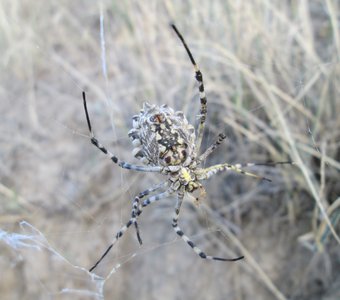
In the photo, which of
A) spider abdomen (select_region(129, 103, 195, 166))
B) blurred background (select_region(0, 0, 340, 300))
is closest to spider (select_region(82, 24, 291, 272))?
spider abdomen (select_region(129, 103, 195, 166))

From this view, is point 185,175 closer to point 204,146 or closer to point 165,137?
point 165,137

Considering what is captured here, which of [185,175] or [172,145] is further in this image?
[185,175]

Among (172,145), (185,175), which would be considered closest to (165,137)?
(172,145)

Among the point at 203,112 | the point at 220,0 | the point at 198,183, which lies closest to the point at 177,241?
the point at 198,183

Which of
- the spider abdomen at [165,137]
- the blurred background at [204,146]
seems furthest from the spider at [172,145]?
the blurred background at [204,146]

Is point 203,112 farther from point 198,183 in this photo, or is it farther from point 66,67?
point 66,67

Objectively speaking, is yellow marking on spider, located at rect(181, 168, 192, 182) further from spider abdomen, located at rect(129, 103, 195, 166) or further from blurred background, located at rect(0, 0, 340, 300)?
blurred background, located at rect(0, 0, 340, 300)
